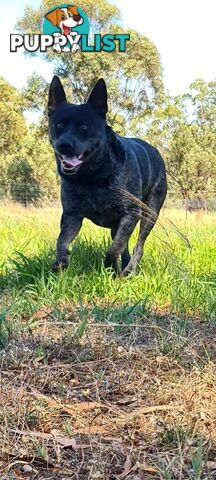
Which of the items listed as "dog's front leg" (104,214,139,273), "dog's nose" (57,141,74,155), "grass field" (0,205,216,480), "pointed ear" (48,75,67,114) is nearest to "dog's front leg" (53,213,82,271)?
"grass field" (0,205,216,480)

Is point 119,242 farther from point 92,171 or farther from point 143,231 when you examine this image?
point 143,231

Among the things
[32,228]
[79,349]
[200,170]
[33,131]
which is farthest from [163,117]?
[79,349]

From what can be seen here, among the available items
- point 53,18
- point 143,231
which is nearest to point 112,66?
point 53,18

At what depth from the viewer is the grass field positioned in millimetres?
1651

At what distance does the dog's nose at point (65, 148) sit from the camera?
12.4 feet

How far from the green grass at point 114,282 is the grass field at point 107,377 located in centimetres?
1

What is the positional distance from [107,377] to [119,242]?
2.00 meters

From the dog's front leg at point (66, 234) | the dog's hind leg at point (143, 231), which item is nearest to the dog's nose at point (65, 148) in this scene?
the dog's front leg at point (66, 234)

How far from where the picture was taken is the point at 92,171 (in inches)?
163

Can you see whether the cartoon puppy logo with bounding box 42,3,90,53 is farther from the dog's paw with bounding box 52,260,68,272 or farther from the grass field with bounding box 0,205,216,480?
the grass field with bounding box 0,205,216,480

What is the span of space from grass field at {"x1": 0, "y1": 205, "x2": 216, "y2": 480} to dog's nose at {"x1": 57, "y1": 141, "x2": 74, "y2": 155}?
0.77 m

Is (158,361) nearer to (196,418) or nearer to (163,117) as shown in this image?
(196,418)

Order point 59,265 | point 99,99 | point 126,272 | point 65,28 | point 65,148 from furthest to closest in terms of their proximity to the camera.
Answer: point 65,28
point 126,272
point 99,99
point 59,265
point 65,148

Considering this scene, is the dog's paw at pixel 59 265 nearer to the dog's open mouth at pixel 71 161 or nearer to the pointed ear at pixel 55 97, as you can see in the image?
the dog's open mouth at pixel 71 161
